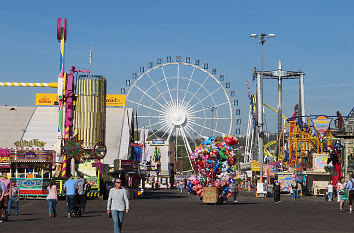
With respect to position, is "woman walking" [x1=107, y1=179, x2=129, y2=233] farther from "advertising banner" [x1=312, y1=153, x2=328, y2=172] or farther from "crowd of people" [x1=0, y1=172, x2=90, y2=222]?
"advertising banner" [x1=312, y1=153, x2=328, y2=172]

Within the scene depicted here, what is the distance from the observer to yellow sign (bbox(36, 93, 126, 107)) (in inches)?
5340

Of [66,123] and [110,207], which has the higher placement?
[66,123]

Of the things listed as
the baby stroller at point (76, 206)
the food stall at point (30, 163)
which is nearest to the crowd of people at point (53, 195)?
the baby stroller at point (76, 206)

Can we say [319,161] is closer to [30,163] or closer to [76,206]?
[30,163]

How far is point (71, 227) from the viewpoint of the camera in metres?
20.5

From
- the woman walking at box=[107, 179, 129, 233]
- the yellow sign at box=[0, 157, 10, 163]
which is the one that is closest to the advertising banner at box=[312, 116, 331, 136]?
the yellow sign at box=[0, 157, 10, 163]

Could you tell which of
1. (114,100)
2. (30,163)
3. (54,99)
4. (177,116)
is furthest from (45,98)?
(30,163)

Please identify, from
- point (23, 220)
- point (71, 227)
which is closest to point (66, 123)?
point (23, 220)

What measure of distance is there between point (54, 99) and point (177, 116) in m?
47.0

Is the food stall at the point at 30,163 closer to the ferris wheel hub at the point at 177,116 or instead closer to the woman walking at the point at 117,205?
the woman walking at the point at 117,205

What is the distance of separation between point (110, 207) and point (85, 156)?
3486 cm

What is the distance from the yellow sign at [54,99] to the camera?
445 feet

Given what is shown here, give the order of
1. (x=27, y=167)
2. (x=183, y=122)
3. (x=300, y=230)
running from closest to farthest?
(x=300, y=230), (x=27, y=167), (x=183, y=122)

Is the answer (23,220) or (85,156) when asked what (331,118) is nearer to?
(85,156)
